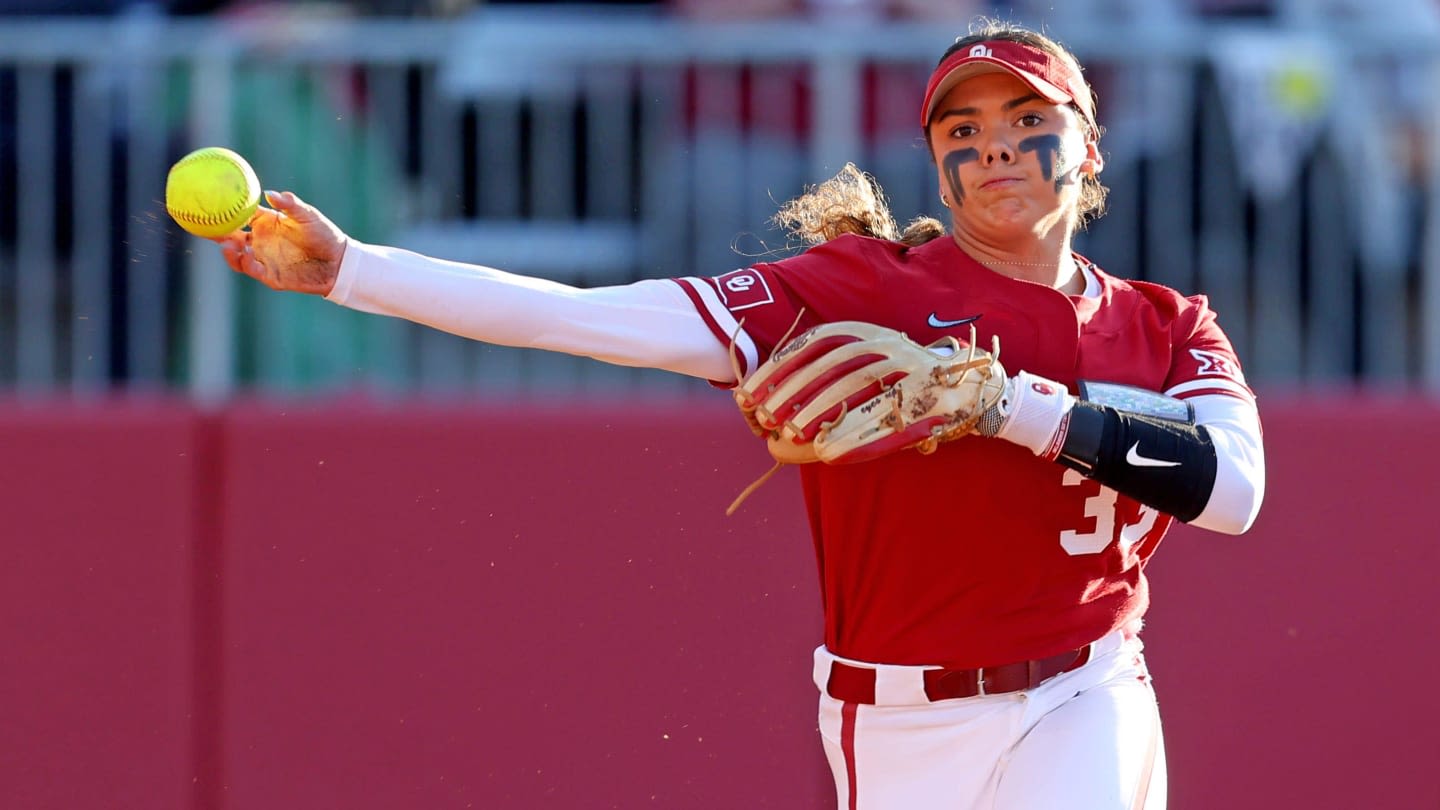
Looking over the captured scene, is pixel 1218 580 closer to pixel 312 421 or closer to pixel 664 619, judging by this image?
pixel 664 619

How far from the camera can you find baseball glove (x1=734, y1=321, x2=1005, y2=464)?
139 inches

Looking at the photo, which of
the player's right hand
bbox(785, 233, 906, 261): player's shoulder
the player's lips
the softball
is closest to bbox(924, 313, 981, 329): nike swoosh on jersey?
bbox(785, 233, 906, 261): player's shoulder

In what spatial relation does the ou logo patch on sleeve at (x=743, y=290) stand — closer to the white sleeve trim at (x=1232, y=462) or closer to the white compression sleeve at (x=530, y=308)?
the white compression sleeve at (x=530, y=308)

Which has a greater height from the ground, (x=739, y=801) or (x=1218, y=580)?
(x=1218, y=580)

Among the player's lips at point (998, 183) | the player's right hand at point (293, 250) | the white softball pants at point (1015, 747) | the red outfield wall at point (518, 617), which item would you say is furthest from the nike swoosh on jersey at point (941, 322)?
the red outfield wall at point (518, 617)

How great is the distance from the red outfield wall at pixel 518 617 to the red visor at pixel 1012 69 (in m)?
1.61

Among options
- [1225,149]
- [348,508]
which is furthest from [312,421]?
[1225,149]

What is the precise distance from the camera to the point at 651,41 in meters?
7.32

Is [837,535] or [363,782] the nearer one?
[837,535]

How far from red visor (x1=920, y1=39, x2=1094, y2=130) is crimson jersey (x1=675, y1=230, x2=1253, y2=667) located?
1.07 feet

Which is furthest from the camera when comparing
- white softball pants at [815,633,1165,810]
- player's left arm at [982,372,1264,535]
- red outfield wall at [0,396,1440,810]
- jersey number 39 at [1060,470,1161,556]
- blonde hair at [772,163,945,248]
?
red outfield wall at [0,396,1440,810]

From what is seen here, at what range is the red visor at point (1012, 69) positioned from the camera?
3852 millimetres

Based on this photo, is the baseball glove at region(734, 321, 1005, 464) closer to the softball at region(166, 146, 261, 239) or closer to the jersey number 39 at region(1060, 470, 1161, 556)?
the jersey number 39 at region(1060, 470, 1161, 556)

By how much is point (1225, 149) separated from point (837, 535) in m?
4.11
